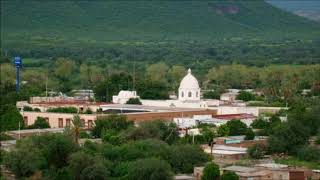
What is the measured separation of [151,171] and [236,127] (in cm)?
1364

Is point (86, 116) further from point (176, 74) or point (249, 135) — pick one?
point (176, 74)

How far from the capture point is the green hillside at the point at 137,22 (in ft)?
456

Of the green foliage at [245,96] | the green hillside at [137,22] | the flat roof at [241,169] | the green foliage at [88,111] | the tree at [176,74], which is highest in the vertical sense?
the green hillside at [137,22]

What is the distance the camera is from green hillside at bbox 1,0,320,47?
139000 millimetres

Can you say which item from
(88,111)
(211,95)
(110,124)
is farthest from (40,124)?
(211,95)

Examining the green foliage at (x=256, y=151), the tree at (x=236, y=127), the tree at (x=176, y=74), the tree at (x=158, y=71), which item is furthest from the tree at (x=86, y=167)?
the tree at (x=158, y=71)

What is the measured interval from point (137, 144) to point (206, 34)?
337 ft

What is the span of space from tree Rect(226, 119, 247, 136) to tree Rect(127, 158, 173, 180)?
498 inches

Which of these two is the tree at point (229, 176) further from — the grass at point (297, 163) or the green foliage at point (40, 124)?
the green foliage at point (40, 124)

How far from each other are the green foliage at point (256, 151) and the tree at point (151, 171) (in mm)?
6643

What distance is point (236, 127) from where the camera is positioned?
53.3 meters

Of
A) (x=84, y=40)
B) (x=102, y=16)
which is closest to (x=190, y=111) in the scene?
(x=84, y=40)

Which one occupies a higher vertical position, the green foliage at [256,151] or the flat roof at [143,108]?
the flat roof at [143,108]

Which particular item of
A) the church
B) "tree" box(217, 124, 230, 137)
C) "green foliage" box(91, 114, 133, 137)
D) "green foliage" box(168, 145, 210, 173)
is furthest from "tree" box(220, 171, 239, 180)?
the church
